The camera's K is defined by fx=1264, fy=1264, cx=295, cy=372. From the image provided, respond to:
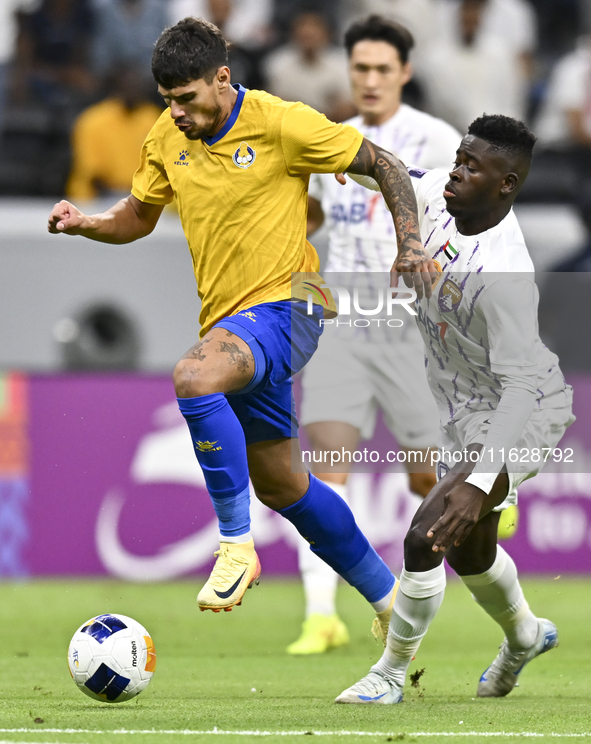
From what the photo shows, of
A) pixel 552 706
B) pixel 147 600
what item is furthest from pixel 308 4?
pixel 552 706

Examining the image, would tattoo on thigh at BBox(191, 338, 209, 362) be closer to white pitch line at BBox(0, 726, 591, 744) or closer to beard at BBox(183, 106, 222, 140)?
beard at BBox(183, 106, 222, 140)

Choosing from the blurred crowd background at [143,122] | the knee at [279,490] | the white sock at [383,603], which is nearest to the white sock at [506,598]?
the white sock at [383,603]

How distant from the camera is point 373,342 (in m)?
6.91

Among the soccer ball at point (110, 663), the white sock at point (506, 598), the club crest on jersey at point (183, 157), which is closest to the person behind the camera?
the soccer ball at point (110, 663)

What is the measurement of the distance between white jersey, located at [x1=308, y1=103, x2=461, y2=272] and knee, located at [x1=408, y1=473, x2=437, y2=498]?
1.16 m

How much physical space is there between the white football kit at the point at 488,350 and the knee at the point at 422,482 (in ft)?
6.08

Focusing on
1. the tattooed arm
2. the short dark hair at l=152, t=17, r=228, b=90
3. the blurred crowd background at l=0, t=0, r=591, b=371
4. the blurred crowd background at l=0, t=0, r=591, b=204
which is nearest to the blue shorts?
the tattooed arm

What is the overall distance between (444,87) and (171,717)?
771 cm

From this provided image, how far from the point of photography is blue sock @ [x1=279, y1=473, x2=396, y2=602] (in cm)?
510

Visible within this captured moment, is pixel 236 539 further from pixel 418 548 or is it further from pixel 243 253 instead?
pixel 243 253

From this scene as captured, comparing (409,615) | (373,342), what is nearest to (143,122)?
(373,342)

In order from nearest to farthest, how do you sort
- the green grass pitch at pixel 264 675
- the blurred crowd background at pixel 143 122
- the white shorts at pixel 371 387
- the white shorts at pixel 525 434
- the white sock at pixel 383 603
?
Result: the green grass pitch at pixel 264 675 → the white shorts at pixel 525 434 → the white sock at pixel 383 603 → the white shorts at pixel 371 387 → the blurred crowd background at pixel 143 122

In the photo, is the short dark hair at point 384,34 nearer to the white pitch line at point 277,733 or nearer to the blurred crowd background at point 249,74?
the blurred crowd background at point 249,74

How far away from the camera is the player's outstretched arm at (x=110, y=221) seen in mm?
4953
